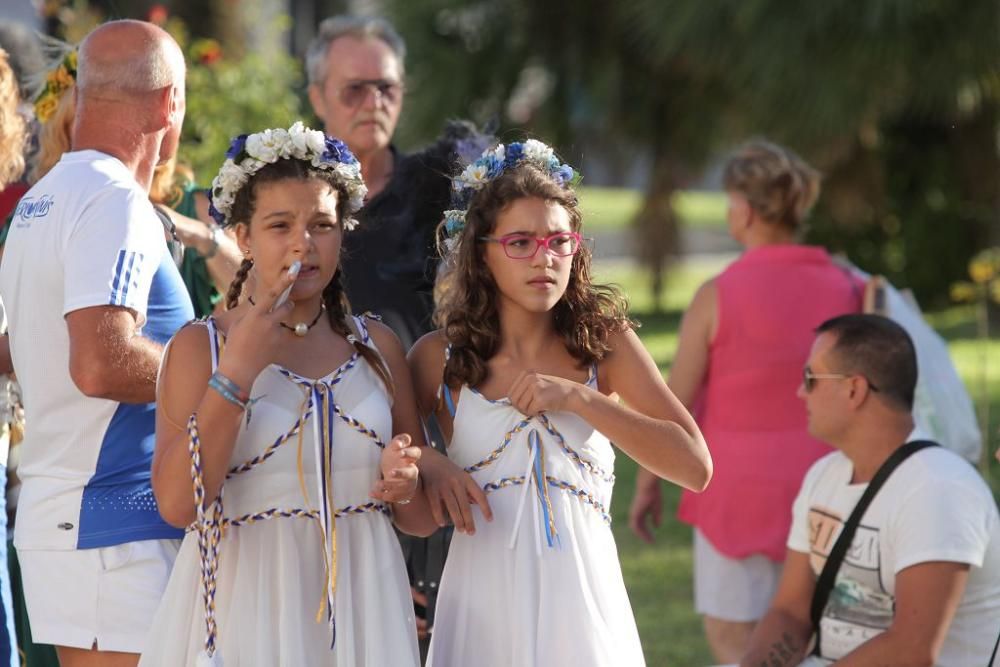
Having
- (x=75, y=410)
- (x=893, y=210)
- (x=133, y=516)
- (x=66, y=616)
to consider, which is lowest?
(x=66, y=616)

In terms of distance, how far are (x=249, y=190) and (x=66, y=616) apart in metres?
1.00

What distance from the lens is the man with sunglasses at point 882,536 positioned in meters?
3.83

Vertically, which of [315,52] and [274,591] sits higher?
[315,52]

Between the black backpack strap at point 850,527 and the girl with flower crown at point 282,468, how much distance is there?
5.07 feet

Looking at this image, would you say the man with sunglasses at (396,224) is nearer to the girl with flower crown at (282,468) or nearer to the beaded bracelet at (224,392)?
the girl with flower crown at (282,468)

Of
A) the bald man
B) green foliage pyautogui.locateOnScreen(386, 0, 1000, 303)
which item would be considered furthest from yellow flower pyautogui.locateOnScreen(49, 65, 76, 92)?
green foliage pyautogui.locateOnScreen(386, 0, 1000, 303)

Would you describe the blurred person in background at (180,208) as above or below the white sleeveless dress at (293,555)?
above

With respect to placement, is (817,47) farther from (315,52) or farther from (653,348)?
(315,52)

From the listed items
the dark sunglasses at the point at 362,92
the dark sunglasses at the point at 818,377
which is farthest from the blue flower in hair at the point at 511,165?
the dark sunglasses at the point at 362,92

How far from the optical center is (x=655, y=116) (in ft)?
50.0

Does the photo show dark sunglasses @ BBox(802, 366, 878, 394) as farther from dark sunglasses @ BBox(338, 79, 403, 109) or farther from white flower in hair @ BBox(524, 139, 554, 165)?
dark sunglasses @ BBox(338, 79, 403, 109)

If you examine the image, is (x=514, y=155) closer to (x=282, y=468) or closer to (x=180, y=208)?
(x=282, y=468)

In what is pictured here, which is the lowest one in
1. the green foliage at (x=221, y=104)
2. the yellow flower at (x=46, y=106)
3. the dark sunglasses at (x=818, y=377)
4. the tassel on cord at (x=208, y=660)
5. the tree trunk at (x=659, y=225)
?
the tassel on cord at (x=208, y=660)

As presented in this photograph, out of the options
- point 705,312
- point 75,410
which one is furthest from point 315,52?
point 75,410
